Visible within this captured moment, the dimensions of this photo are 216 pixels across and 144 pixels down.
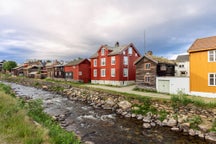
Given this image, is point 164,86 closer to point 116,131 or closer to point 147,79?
point 147,79

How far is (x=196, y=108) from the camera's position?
13625 millimetres

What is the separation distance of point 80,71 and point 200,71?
1130 inches

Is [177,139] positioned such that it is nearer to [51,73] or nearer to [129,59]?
[129,59]

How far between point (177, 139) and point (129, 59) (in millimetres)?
24655

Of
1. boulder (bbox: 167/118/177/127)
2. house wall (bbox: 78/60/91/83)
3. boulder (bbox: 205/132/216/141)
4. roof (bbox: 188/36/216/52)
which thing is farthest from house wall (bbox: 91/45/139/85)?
boulder (bbox: 205/132/216/141)

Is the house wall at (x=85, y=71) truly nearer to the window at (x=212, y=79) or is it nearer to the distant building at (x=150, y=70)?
the distant building at (x=150, y=70)

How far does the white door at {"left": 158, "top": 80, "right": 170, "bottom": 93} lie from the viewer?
21.3 m

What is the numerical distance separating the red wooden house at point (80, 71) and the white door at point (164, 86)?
75.5 feet

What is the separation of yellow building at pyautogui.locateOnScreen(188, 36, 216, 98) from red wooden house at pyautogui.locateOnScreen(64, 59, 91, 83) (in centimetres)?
2754

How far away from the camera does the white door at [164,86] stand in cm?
2129

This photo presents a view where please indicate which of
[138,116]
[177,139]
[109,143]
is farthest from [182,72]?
[109,143]

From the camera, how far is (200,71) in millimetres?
18234

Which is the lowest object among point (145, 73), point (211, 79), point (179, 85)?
point (179, 85)

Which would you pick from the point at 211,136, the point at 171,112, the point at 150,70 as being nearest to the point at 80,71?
the point at 150,70
